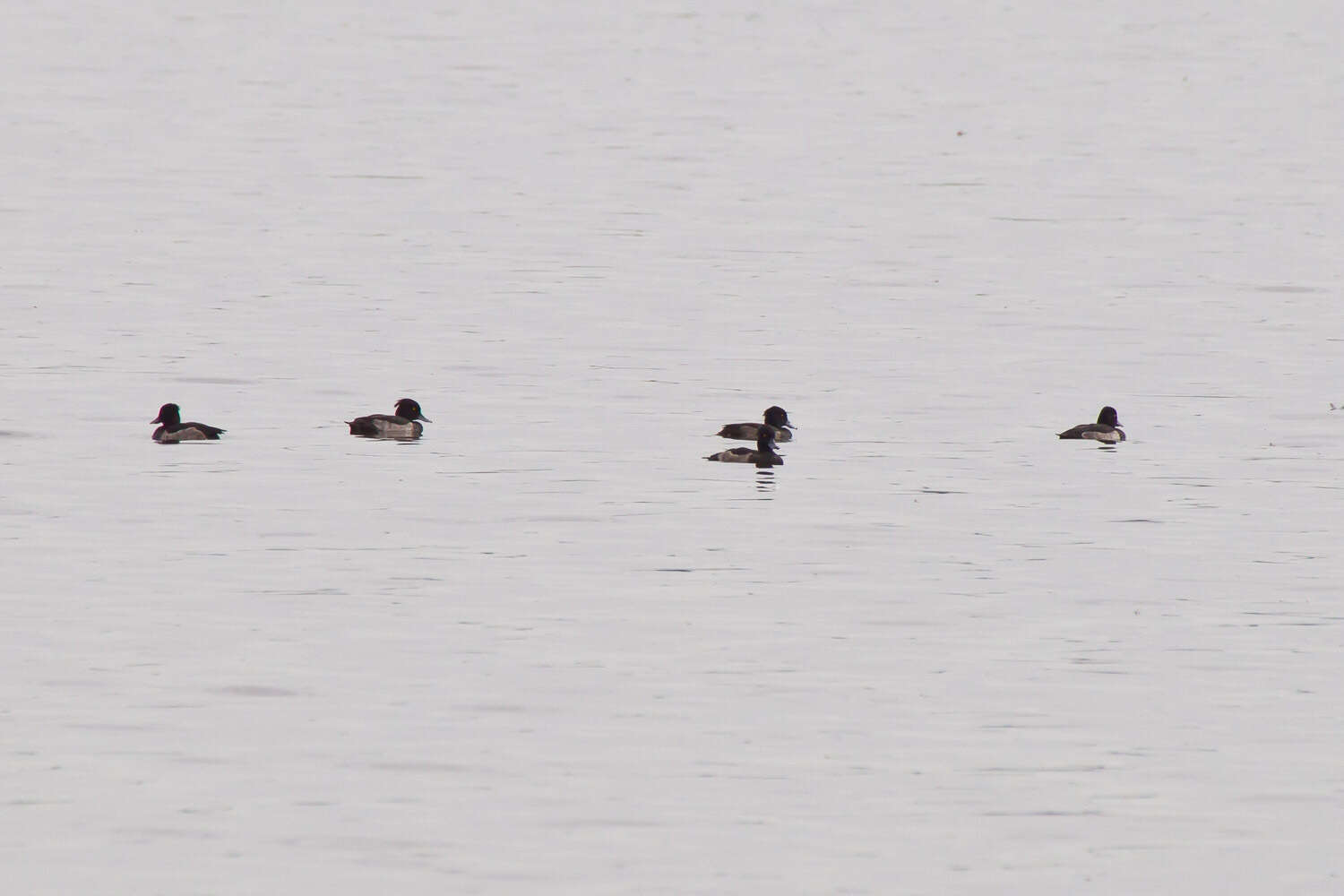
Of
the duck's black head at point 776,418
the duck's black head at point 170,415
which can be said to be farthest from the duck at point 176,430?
the duck's black head at point 776,418

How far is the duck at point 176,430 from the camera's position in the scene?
91.5ft

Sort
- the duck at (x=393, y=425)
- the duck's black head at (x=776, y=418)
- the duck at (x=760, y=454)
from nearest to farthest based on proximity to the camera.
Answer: the duck at (x=760, y=454), the duck at (x=393, y=425), the duck's black head at (x=776, y=418)

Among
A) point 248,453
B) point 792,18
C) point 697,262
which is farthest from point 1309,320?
point 792,18

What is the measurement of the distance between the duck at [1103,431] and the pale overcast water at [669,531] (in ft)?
1.24

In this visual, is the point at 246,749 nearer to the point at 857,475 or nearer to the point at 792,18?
the point at 857,475

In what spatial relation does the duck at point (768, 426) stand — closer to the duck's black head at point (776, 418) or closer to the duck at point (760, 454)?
the duck's black head at point (776, 418)

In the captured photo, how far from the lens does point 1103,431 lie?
28.6 m

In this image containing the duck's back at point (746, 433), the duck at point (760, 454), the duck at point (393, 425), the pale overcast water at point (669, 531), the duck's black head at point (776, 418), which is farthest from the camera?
the duck's black head at point (776, 418)

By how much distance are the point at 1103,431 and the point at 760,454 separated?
155 inches

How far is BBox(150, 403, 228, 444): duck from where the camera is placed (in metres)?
27.9

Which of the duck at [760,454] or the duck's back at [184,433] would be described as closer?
the duck at [760,454]

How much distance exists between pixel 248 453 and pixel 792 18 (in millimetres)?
86547

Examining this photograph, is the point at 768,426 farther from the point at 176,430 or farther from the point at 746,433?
the point at 176,430

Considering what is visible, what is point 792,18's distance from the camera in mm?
111938
